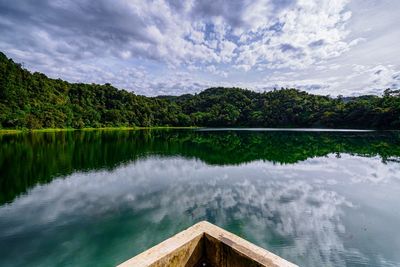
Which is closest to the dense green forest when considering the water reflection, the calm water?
the calm water

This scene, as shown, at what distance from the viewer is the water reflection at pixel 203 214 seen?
6.45m

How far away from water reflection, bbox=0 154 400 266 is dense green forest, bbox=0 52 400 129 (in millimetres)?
54158

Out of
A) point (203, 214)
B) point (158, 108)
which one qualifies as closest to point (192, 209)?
point (203, 214)

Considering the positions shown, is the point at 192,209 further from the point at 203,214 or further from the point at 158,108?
the point at 158,108

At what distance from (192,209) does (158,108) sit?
97264 mm

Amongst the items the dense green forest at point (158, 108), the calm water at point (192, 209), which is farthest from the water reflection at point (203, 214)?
the dense green forest at point (158, 108)

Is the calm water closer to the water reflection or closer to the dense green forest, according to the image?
the water reflection

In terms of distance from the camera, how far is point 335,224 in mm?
8211

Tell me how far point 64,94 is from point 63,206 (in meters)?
87.0

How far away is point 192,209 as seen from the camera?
9.43 m

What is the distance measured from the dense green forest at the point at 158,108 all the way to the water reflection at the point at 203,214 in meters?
54.2

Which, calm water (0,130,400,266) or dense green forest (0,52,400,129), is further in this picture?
dense green forest (0,52,400,129)

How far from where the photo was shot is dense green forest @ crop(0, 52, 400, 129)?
195ft

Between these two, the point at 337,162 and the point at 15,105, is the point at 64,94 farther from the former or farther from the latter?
the point at 337,162
